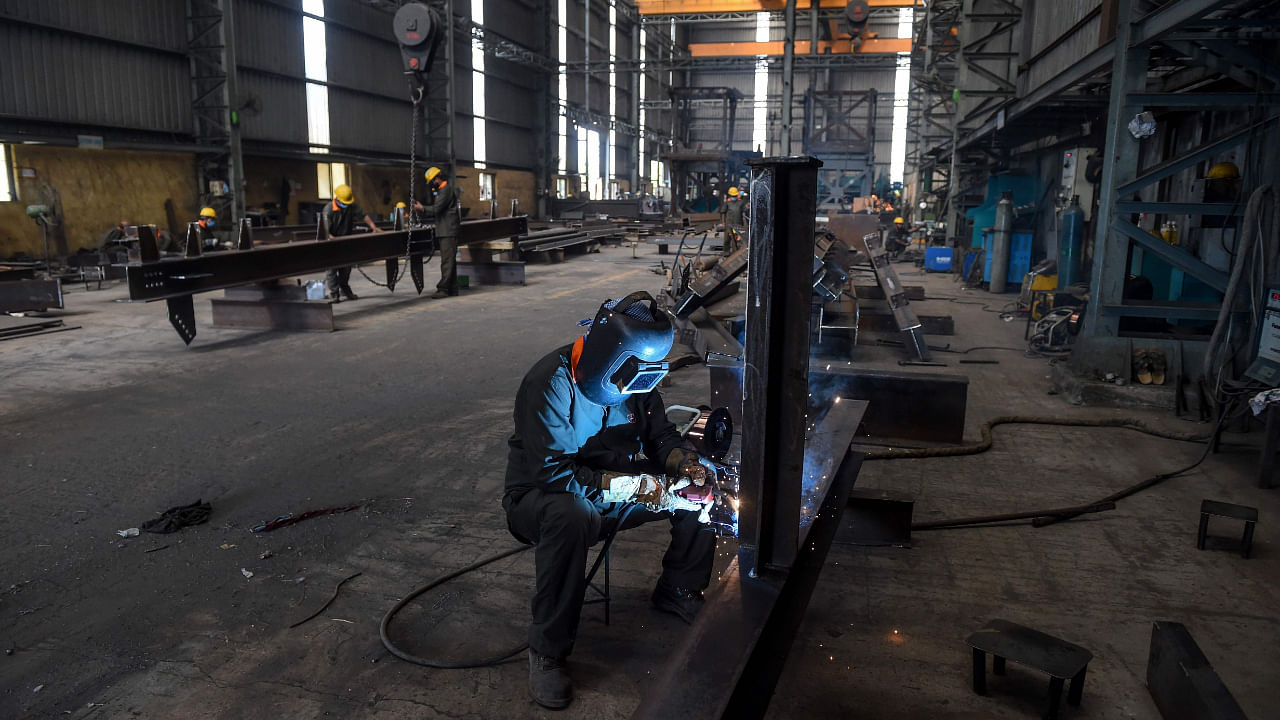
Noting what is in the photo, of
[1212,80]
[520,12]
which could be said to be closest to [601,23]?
[520,12]

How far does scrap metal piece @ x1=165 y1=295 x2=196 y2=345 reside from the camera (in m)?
7.70

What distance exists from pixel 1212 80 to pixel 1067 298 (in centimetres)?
283

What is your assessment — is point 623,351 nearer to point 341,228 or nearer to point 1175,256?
point 1175,256

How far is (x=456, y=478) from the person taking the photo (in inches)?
184

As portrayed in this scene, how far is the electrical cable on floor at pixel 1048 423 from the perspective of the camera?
13.3ft

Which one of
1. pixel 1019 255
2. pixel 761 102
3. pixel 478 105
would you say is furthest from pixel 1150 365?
pixel 761 102

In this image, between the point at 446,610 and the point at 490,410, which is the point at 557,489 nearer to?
the point at 446,610

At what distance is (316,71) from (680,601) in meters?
21.1

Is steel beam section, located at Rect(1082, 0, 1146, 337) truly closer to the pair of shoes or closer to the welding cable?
the pair of shoes

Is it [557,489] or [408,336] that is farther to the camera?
[408,336]

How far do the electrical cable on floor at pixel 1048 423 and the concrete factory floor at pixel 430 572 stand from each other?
2.6 inches

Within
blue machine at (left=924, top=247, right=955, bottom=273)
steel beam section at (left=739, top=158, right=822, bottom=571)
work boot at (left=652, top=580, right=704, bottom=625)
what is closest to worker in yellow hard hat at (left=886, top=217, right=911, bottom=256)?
blue machine at (left=924, top=247, right=955, bottom=273)

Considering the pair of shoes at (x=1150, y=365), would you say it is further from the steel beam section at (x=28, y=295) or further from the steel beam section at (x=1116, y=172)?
the steel beam section at (x=28, y=295)

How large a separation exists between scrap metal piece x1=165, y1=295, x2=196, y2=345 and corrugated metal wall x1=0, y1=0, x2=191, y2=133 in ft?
30.4
